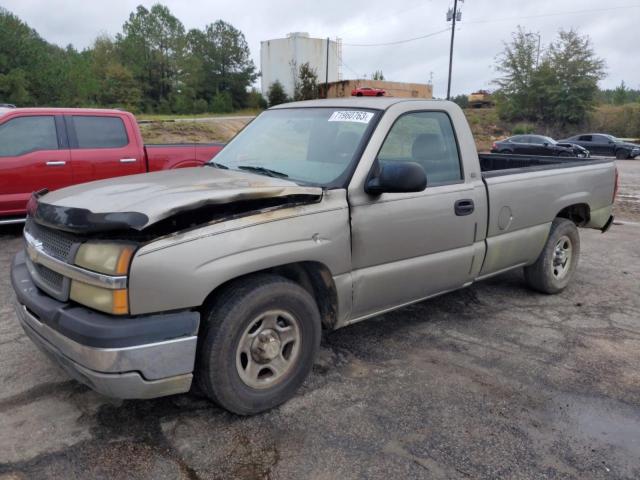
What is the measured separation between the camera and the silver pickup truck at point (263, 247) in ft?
8.07

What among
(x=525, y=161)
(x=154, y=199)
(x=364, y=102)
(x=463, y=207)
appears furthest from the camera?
(x=525, y=161)

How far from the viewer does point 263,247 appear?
2785mm

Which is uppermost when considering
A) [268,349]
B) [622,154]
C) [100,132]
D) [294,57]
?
[294,57]

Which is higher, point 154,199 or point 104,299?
point 154,199

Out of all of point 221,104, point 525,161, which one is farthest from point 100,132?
point 221,104

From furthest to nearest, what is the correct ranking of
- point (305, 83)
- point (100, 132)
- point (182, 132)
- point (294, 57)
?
point (294, 57)
point (305, 83)
point (182, 132)
point (100, 132)

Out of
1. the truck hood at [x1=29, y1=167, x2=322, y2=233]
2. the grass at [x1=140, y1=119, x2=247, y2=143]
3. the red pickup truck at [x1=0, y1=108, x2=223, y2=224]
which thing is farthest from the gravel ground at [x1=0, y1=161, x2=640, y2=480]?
the grass at [x1=140, y1=119, x2=247, y2=143]

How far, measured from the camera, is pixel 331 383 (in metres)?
3.36

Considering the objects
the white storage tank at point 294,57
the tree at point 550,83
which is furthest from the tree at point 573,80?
the white storage tank at point 294,57

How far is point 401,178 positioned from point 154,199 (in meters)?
1.41

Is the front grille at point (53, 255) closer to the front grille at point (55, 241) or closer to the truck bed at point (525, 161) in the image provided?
the front grille at point (55, 241)

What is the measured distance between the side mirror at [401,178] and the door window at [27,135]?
19.3 ft

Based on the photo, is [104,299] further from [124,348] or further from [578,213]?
[578,213]

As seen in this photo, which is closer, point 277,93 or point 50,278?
point 50,278
